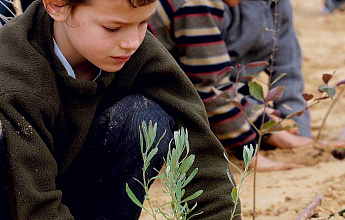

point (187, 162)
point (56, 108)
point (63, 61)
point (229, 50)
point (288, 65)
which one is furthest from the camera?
point (288, 65)

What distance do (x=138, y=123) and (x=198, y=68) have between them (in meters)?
1.00

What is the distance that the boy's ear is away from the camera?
1.94 meters

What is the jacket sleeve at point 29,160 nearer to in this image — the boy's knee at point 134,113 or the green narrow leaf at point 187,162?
the boy's knee at point 134,113

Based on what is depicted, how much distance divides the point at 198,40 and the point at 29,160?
1.34 meters

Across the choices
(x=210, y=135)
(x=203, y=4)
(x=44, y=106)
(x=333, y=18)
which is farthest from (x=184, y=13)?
(x=333, y=18)

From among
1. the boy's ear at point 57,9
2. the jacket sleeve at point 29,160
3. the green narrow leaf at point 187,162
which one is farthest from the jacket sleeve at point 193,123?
the green narrow leaf at point 187,162

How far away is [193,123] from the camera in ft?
6.94

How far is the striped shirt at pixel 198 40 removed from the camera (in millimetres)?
2953

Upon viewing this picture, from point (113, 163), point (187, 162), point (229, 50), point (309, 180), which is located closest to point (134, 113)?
point (113, 163)

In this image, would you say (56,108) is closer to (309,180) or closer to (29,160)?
(29,160)

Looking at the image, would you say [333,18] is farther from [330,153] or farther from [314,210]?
[314,210]

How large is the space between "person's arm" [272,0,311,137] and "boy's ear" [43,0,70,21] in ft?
6.36

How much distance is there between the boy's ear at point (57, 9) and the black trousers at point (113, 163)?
340mm

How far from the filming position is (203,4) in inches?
117
